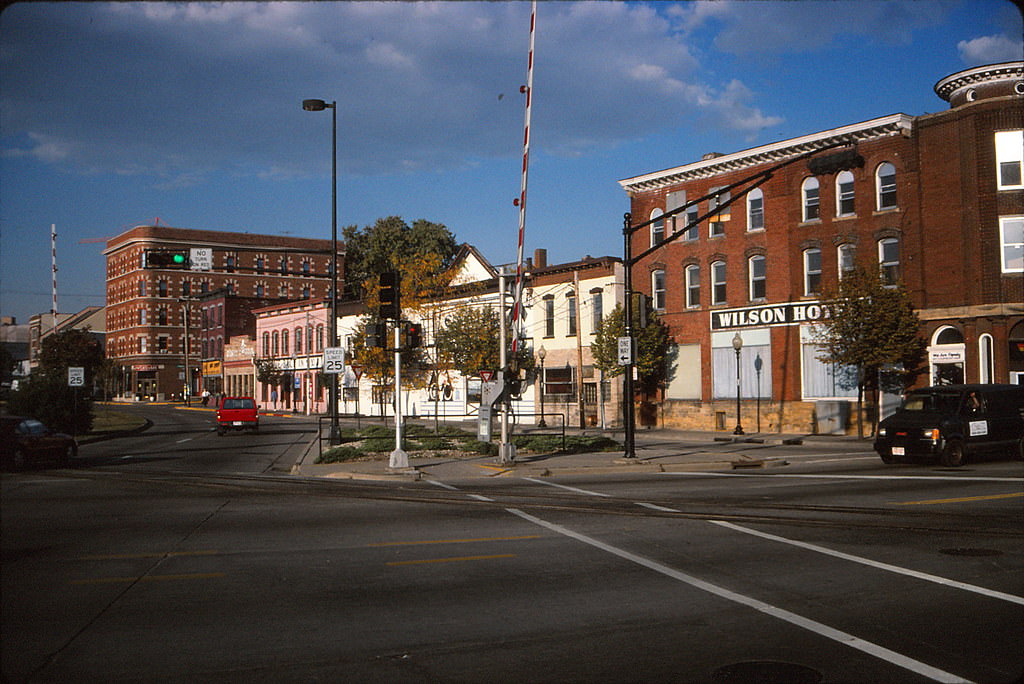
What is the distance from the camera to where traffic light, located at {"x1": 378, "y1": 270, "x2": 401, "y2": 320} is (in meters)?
21.3

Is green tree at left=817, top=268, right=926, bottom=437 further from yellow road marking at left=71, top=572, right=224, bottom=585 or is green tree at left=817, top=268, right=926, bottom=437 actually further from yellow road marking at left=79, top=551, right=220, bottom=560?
yellow road marking at left=71, top=572, right=224, bottom=585

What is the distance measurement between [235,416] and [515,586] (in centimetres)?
3394

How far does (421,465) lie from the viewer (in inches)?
930

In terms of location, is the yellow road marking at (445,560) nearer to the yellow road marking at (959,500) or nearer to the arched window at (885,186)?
the yellow road marking at (959,500)

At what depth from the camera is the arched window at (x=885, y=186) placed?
36.5 m

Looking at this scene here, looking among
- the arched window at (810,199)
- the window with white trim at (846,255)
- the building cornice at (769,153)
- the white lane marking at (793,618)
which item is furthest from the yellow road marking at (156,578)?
the arched window at (810,199)

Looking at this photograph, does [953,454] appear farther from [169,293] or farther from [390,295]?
[169,293]

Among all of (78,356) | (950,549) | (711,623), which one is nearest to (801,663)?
(711,623)

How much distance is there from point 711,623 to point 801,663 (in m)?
1.21

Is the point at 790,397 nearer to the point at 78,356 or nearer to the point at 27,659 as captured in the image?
the point at 27,659

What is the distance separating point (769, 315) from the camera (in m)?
40.6

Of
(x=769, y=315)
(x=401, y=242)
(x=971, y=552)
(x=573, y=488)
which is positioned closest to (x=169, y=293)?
(x=401, y=242)

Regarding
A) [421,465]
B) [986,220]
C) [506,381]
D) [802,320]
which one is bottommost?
[421,465]

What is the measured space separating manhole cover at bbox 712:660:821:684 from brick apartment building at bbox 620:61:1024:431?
21.6 meters
